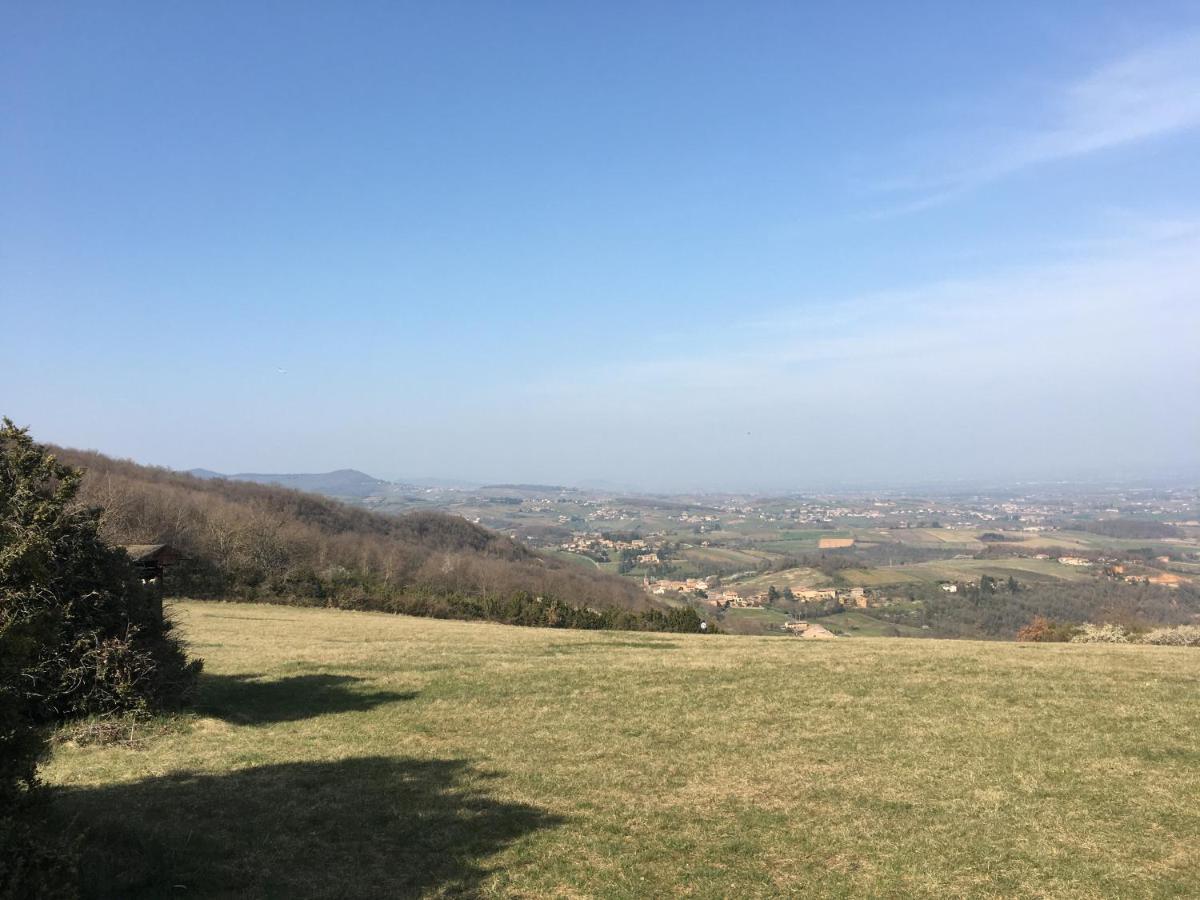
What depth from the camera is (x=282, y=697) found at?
51.3ft

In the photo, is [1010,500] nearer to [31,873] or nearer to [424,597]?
[424,597]

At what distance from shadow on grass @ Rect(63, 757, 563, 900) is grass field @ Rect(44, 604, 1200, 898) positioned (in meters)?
0.04

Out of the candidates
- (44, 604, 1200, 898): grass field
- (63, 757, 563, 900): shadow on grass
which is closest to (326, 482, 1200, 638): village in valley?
(44, 604, 1200, 898): grass field

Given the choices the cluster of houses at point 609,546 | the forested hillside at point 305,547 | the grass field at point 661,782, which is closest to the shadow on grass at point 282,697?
the grass field at point 661,782

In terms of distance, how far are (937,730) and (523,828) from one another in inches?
321

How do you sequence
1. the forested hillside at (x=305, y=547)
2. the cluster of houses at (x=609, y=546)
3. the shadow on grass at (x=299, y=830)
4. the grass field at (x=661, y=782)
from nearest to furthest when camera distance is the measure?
the shadow on grass at (x=299, y=830), the grass field at (x=661, y=782), the forested hillside at (x=305, y=547), the cluster of houses at (x=609, y=546)

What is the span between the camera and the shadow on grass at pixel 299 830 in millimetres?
6773

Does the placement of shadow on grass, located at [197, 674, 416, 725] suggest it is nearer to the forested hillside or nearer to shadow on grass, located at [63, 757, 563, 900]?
shadow on grass, located at [63, 757, 563, 900]

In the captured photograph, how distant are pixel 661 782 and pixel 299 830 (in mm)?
4874

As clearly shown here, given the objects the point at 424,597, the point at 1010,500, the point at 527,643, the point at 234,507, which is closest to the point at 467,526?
the point at 234,507

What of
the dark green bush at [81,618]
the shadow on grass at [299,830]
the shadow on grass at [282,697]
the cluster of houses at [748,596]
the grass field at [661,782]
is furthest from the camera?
the cluster of houses at [748,596]

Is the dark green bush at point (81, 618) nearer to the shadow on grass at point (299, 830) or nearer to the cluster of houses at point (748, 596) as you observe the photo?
the shadow on grass at point (299, 830)

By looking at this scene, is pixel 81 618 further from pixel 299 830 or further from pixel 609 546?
pixel 609 546

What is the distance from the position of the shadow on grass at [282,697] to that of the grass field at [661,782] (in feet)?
0.30
